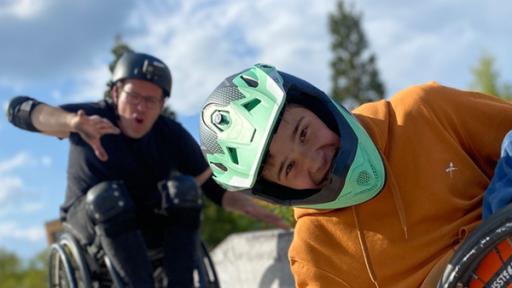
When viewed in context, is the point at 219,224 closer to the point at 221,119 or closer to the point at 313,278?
the point at 313,278

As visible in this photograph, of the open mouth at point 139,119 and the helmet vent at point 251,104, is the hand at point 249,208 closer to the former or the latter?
the open mouth at point 139,119

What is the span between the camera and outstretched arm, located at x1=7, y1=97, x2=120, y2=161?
380 cm

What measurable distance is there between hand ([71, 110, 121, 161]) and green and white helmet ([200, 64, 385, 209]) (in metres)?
1.48

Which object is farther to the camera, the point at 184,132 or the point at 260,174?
the point at 184,132

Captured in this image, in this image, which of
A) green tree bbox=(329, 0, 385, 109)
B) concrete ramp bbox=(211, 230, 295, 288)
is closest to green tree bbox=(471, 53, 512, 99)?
green tree bbox=(329, 0, 385, 109)

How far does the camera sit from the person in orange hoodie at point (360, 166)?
2268 millimetres

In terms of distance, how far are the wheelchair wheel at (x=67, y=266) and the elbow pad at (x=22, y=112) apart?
2.14ft

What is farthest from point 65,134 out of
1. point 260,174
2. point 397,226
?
point 397,226

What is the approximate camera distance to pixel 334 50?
1492 inches

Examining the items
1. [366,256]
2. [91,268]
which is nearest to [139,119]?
[91,268]

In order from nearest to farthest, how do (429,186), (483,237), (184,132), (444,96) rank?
(483,237)
(429,186)
(444,96)
(184,132)

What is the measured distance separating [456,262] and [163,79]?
2641mm

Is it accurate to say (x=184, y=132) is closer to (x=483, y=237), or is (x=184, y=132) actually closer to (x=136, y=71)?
(x=136, y=71)

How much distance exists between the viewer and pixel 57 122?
13.1 feet
